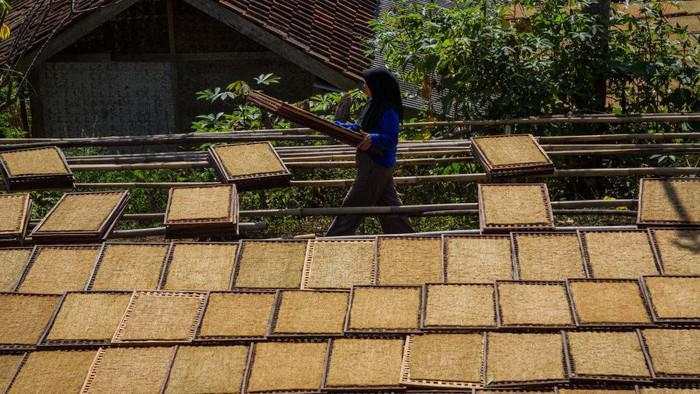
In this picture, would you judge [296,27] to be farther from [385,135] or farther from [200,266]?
[200,266]

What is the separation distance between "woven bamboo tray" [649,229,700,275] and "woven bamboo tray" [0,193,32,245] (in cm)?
302

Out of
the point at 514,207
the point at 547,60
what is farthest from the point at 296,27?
the point at 514,207

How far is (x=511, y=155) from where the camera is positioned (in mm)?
5820

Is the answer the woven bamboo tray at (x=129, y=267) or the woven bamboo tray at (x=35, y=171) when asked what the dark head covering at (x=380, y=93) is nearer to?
the woven bamboo tray at (x=129, y=267)

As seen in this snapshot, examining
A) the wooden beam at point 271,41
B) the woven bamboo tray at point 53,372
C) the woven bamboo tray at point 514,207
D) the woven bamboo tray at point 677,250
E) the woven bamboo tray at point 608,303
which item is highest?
the wooden beam at point 271,41

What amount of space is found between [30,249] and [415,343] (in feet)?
6.52

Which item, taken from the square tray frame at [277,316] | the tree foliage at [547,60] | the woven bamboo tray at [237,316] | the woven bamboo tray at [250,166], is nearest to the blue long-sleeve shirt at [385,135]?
the woven bamboo tray at [250,166]

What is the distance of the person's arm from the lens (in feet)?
18.5

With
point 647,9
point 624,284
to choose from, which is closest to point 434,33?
point 647,9

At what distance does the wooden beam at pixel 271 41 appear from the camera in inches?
346

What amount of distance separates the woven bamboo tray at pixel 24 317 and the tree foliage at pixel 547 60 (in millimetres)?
3394

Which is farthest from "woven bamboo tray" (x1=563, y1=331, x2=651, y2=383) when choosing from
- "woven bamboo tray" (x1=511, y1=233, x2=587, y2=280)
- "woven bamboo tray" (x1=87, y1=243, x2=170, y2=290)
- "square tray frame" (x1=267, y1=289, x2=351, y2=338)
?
"woven bamboo tray" (x1=87, y1=243, x2=170, y2=290)

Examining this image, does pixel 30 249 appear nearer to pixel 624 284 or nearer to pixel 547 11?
pixel 624 284

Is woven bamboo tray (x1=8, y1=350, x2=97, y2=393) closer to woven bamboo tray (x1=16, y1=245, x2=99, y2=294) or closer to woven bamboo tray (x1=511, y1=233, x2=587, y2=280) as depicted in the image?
woven bamboo tray (x1=16, y1=245, x2=99, y2=294)
